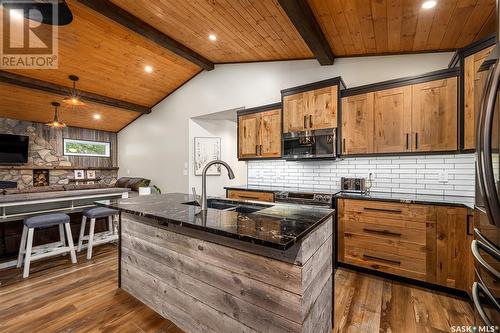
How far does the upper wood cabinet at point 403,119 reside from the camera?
240cm

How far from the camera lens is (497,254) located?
91 cm

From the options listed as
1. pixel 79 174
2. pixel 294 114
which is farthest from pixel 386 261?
pixel 79 174

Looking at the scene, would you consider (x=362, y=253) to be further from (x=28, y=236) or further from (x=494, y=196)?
(x=28, y=236)

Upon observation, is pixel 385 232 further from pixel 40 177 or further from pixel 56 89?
pixel 40 177

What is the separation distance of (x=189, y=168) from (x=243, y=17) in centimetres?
357

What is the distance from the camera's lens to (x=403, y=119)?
2639mm

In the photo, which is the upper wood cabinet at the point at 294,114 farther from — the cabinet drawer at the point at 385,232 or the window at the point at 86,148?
Answer: the window at the point at 86,148

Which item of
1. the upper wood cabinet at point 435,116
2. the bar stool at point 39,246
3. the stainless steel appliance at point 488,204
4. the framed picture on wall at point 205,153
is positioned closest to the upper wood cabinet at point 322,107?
the upper wood cabinet at point 435,116

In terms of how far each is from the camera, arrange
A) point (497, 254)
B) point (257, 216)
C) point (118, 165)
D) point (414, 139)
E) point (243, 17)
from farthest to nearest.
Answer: point (118, 165) < point (243, 17) < point (414, 139) < point (257, 216) < point (497, 254)

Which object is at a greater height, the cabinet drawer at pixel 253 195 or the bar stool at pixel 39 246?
the cabinet drawer at pixel 253 195

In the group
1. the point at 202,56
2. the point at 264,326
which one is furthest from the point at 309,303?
the point at 202,56

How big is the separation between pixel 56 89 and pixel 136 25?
2.96m

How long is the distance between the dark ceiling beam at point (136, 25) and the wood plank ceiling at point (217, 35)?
8 cm

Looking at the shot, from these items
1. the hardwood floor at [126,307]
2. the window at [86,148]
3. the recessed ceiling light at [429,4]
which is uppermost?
the recessed ceiling light at [429,4]
